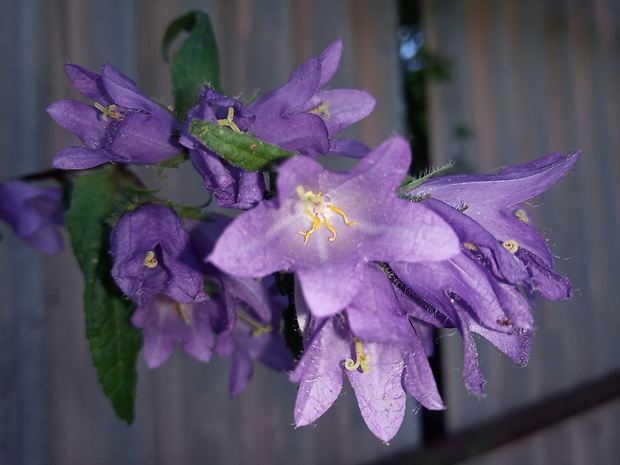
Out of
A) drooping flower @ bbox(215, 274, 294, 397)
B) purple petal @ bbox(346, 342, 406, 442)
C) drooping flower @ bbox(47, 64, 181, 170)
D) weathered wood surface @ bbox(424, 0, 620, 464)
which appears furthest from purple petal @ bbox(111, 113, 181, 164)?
Answer: weathered wood surface @ bbox(424, 0, 620, 464)

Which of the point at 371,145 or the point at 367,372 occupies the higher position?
the point at 371,145

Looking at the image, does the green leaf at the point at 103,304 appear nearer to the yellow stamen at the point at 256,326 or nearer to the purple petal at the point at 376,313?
the yellow stamen at the point at 256,326

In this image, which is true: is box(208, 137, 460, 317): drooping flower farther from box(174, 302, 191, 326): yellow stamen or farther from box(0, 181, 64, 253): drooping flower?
box(0, 181, 64, 253): drooping flower

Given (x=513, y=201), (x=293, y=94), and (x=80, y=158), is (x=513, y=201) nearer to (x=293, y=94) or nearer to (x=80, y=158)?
(x=293, y=94)

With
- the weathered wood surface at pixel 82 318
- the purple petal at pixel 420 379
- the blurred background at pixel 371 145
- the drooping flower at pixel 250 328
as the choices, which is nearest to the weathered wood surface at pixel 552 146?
the blurred background at pixel 371 145

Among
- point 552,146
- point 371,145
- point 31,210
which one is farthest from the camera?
point 552,146

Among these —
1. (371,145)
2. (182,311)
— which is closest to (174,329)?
(182,311)
